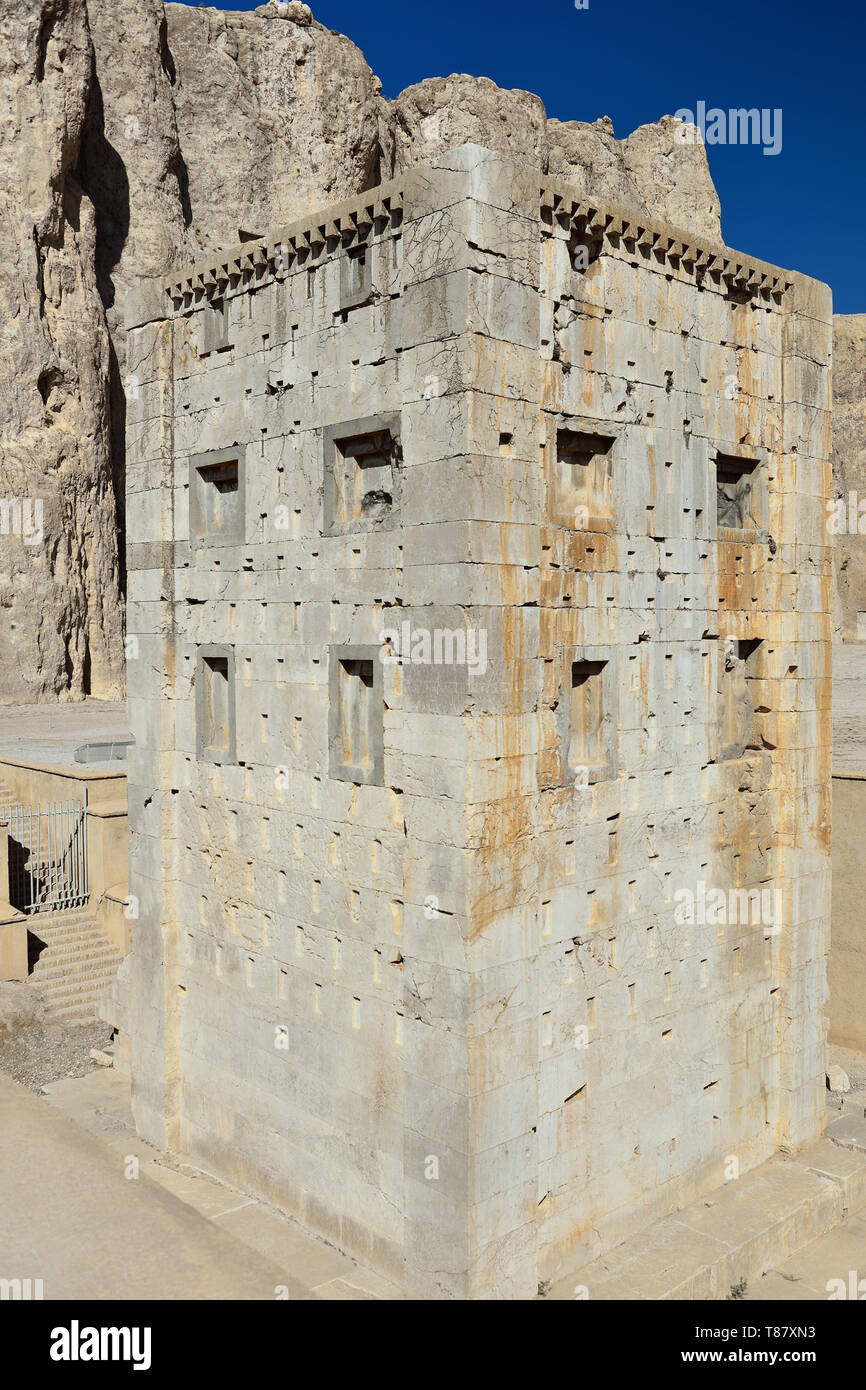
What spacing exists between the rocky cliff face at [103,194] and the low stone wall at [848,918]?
1086 inches

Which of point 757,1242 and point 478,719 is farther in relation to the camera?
point 757,1242

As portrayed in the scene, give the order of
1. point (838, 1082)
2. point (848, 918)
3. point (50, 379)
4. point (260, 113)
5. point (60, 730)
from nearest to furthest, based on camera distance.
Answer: point (838, 1082) < point (848, 918) < point (60, 730) < point (50, 379) < point (260, 113)

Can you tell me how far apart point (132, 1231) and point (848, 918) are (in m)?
11.8

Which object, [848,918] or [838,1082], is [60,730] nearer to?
[848,918]

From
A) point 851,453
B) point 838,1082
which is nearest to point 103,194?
point 838,1082

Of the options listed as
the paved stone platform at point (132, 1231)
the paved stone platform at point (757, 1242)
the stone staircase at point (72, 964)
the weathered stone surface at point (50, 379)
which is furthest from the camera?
the weathered stone surface at point (50, 379)

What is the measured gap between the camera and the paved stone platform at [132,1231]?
839 cm

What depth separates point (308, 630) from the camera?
1084 cm

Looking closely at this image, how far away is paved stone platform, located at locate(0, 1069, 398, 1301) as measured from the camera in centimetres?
839

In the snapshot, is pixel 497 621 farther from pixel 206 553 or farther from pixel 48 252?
pixel 48 252

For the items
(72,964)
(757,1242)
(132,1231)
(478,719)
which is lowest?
(757,1242)

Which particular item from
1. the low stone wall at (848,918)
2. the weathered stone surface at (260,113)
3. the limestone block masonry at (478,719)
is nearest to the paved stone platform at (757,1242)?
the limestone block masonry at (478,719)

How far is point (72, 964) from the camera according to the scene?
18.6m

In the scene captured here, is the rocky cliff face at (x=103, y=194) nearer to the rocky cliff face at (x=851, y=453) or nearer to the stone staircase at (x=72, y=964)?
the stone staircase at (x=72, y=964)
